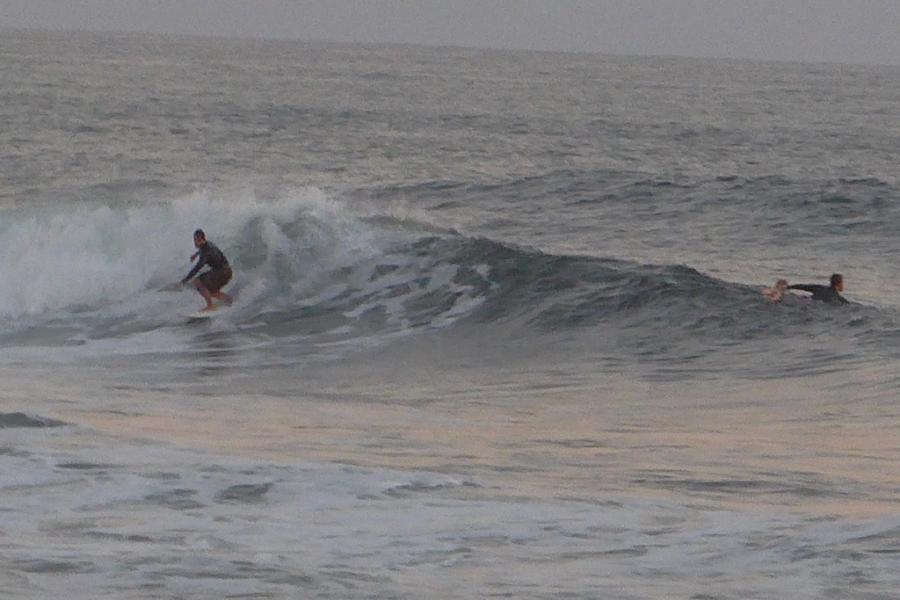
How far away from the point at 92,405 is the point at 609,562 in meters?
6.36

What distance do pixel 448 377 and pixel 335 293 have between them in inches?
211

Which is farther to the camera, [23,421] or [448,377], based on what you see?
[448,377]

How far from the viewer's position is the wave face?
58.3 ft

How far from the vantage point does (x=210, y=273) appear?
2047cm

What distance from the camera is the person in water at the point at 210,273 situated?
66.6ft

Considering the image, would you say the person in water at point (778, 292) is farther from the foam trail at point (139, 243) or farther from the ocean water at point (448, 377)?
the foam trail at point (139, 243)

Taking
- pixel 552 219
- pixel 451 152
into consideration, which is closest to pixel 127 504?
pixel 552 219

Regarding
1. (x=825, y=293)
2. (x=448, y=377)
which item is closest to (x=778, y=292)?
(x=825, y=293)

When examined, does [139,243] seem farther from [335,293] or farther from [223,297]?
[335,293]

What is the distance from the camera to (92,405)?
44.1 ft

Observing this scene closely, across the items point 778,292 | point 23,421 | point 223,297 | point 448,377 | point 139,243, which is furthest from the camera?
point 139,243

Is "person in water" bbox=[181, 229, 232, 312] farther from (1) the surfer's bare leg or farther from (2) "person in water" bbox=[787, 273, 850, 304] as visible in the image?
(2) "person in water" bbox=[787, 273, 850, 304]

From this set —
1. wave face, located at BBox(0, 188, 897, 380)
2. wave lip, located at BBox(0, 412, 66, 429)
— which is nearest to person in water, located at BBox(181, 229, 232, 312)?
wave face, located at BBox(0, 188, 897, 380)

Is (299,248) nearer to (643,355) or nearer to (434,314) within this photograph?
(434,314)
